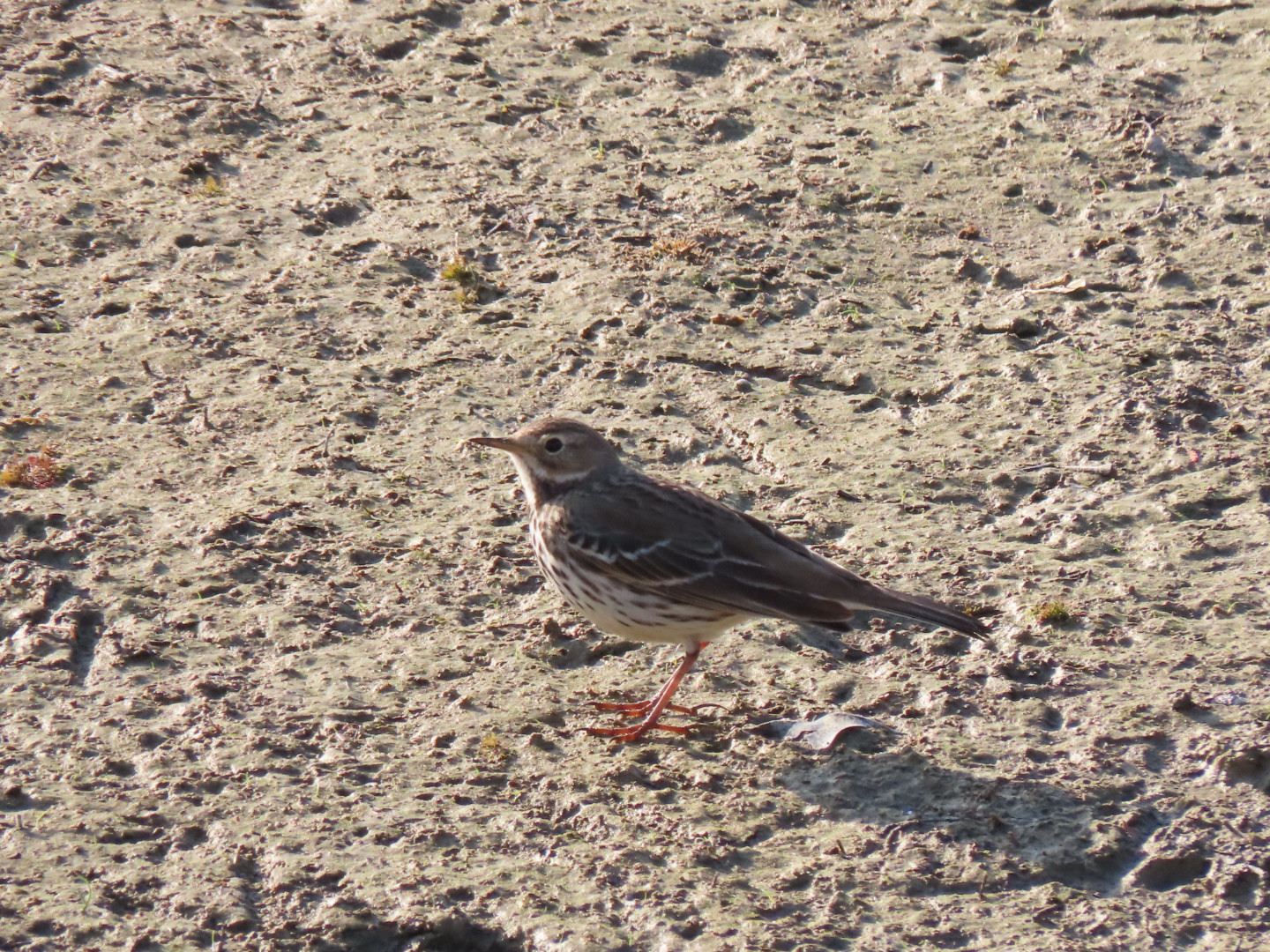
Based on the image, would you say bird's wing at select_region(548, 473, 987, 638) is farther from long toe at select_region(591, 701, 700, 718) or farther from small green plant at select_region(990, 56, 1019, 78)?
small green plant at select_region(990, 56, 1019, 78)

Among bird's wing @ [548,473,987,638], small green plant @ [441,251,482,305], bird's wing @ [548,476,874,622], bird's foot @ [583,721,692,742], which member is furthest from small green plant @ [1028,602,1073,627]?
small green plant @ [441,251,482,305]

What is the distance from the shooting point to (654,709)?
5852 millimetres

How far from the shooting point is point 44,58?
10.1 metres

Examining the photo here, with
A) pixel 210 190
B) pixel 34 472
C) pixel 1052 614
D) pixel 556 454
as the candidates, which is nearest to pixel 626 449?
pixel 556 454

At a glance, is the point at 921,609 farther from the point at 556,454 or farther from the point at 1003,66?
the point at 1003,66

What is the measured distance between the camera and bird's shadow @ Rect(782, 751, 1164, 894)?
4996mm

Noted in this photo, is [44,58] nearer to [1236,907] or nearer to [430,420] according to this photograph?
[430,420]

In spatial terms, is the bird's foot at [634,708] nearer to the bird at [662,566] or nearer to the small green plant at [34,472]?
the bird at [662,566]

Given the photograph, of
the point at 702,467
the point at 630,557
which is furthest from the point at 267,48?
the point at 630,557

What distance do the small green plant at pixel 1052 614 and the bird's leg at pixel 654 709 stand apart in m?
1.32

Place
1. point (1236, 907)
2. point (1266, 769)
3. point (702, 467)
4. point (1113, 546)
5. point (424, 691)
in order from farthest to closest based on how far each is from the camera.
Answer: point (702, 467), point (1113, 546), point (424, 691), point (1266, 769), point (1236, 907)

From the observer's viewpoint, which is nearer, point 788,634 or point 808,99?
point 788,634

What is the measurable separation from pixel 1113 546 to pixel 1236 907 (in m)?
2.05

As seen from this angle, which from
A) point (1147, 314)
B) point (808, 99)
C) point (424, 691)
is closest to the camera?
point (424, 691)
